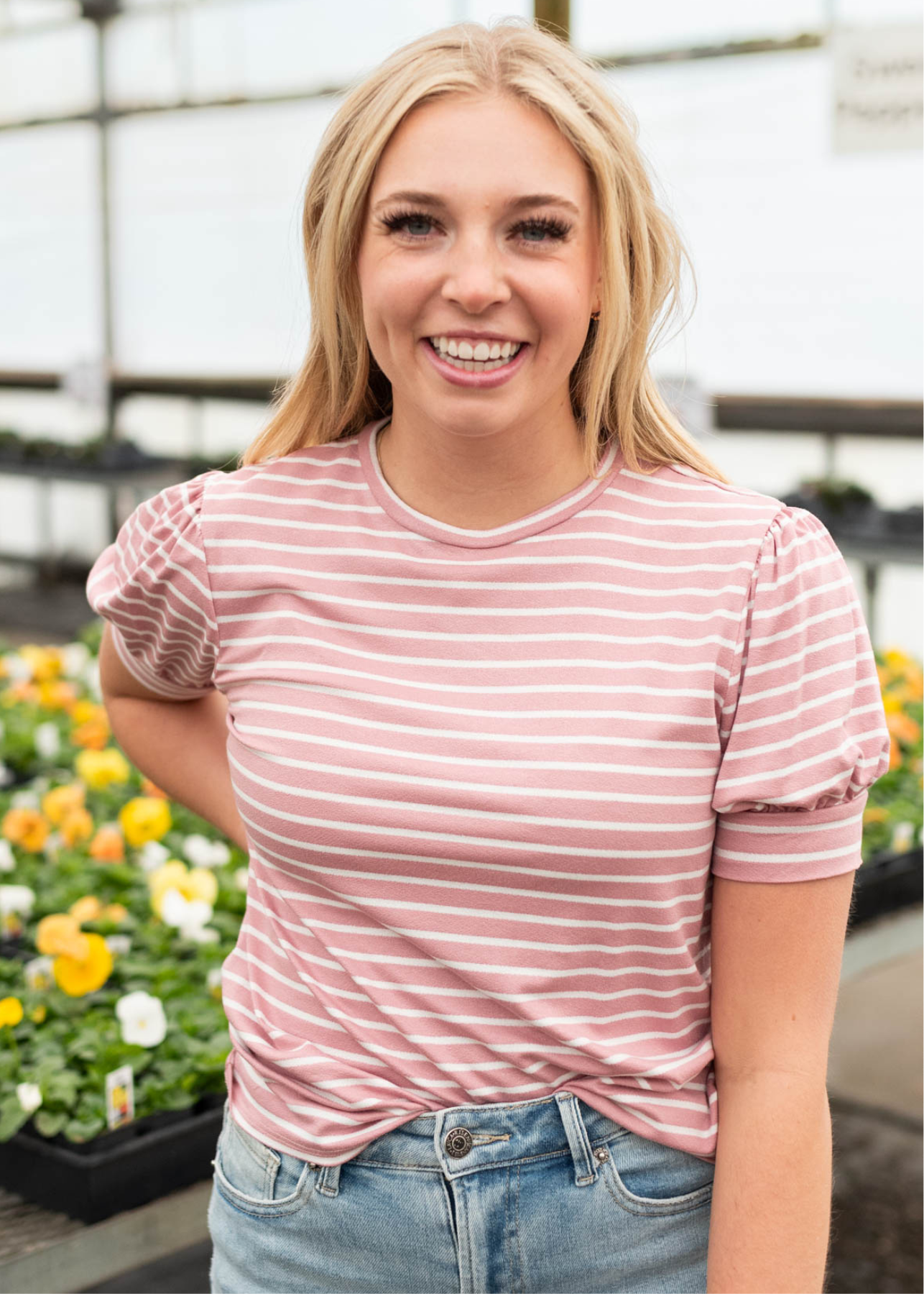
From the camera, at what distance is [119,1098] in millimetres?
1435

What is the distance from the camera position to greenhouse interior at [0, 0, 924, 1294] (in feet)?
4.96

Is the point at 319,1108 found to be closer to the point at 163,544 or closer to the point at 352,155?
the point at 163,544

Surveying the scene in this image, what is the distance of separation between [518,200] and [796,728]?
1.26 ft

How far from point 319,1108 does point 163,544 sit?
1.43 ft

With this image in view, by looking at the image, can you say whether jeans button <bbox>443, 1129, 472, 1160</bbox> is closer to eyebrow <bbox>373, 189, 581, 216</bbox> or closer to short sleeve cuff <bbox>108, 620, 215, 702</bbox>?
short sleeve cuff <bbox>108, 620, 215, 702</bbox>

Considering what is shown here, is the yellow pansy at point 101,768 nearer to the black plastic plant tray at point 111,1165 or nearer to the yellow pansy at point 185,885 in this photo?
the yellow pansy at point 185,885

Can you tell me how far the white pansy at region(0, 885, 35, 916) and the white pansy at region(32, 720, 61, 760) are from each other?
799 mm

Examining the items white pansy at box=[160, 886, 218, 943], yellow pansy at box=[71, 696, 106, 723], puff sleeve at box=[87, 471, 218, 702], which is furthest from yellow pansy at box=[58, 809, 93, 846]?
puff sleeve at box=[87, 471, 218, 702]

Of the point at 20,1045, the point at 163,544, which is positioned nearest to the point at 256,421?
the point at 20,1045

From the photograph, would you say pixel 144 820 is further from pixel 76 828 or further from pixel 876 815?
pixel 876 815

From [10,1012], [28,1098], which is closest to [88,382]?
[10,1012]

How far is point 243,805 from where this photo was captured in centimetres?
105

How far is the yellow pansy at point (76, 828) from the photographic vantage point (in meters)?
2.32

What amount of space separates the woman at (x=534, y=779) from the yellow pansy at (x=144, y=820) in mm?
1230
